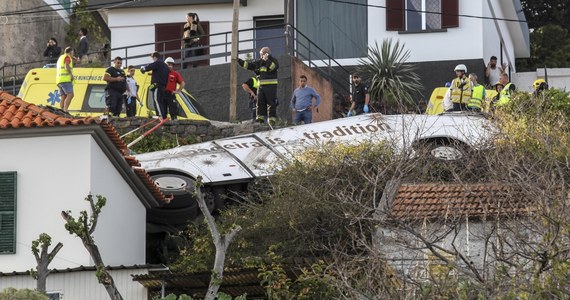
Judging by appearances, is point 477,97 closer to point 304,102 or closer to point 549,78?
point 304,102

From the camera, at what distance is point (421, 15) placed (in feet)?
150

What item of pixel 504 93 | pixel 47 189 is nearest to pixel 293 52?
pixel 504 93

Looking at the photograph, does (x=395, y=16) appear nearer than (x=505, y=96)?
No

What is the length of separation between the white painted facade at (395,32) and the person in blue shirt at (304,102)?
6.75 m

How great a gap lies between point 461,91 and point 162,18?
40.7ft

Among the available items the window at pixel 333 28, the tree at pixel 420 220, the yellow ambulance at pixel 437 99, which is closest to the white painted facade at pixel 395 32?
the window at pixel 333 28

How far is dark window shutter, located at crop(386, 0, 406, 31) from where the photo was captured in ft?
149

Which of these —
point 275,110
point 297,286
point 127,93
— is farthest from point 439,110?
point 297,286

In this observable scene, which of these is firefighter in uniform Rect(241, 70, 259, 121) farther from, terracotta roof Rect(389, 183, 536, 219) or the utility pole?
terracotta roof Rect(389, 183, 536, 219)

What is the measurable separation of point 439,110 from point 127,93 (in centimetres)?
641

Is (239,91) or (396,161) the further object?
(239,91)

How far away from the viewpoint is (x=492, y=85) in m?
44.2

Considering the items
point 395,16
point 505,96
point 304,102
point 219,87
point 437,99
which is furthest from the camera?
point 395,16

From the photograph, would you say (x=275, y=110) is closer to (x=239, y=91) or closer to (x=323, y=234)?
(x=239, y=91)
